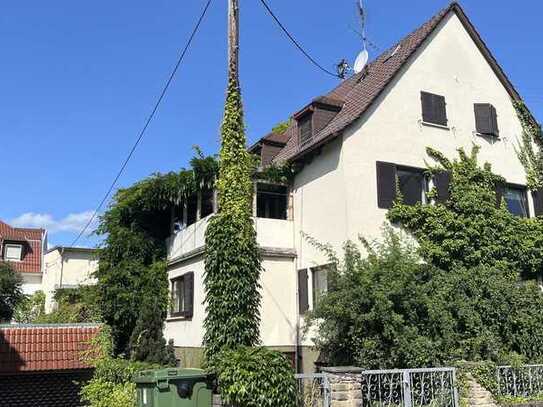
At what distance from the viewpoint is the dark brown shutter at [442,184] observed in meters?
16.4

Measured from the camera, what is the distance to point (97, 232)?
21672mm

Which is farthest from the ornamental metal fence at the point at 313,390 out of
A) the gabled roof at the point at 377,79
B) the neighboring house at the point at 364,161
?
the gabled roof at the point at 377,79

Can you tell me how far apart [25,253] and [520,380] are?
133 ft

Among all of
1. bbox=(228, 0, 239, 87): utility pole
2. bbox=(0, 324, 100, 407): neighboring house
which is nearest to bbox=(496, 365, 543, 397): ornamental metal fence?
bbox=(228, 0, 239, 87): utility pole

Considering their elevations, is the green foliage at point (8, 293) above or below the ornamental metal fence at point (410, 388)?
above

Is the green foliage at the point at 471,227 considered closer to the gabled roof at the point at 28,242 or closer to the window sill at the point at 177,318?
the window sill at the point at 177,318

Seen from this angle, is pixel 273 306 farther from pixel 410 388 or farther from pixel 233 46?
pixel 233 46

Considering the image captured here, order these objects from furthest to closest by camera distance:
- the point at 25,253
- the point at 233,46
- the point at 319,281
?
the point at 25,253
the point at 319,281
the point at 233,46

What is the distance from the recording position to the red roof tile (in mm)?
18203

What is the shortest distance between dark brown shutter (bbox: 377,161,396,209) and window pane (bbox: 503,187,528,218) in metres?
4.31

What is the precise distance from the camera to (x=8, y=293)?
27.4 metres

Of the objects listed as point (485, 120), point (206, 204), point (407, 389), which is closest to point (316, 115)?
point (206, 204)

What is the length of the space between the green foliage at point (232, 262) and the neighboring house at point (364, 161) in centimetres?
504

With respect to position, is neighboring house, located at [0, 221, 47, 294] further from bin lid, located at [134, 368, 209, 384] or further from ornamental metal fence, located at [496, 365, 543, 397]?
ornamental metal fence, located at [496, 365, 543, 397]
